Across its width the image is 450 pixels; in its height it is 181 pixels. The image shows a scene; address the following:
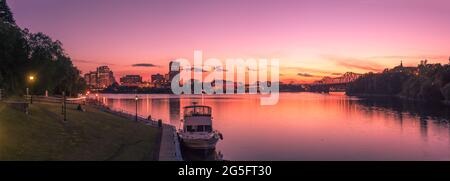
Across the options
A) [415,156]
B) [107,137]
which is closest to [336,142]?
[415,156]

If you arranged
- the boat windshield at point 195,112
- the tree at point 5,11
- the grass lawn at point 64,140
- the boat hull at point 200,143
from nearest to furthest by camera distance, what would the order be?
the grass lawn at point 64,140
the boat hull at point 200,143
the boat windshield at point 195,112
the tree at point 5,11

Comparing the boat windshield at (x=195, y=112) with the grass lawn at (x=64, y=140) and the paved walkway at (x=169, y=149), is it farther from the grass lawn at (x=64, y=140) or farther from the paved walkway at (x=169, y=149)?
the grass lawn at (x=64, y=140)

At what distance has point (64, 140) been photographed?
116 ft

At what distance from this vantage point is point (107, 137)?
4469 centimetres

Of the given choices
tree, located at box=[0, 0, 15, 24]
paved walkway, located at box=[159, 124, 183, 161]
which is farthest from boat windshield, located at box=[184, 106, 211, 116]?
tree, located at box=[0, 0, 15, 24]

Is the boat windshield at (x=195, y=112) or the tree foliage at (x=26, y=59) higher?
the tree foliage at (x=26, y=59)

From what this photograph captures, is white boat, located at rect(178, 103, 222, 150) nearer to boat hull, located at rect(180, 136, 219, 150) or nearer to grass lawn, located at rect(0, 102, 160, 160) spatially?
boat hull, located at rect(180, 136, 219, 150)

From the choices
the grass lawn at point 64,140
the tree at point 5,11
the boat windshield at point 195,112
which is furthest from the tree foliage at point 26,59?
the boat windshield at point 195,112

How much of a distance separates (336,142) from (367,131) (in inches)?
700

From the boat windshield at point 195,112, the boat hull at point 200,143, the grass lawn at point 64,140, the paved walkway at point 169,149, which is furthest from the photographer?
the boat windshield at point 195,112

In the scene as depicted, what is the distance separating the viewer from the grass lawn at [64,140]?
29328 millimetres
